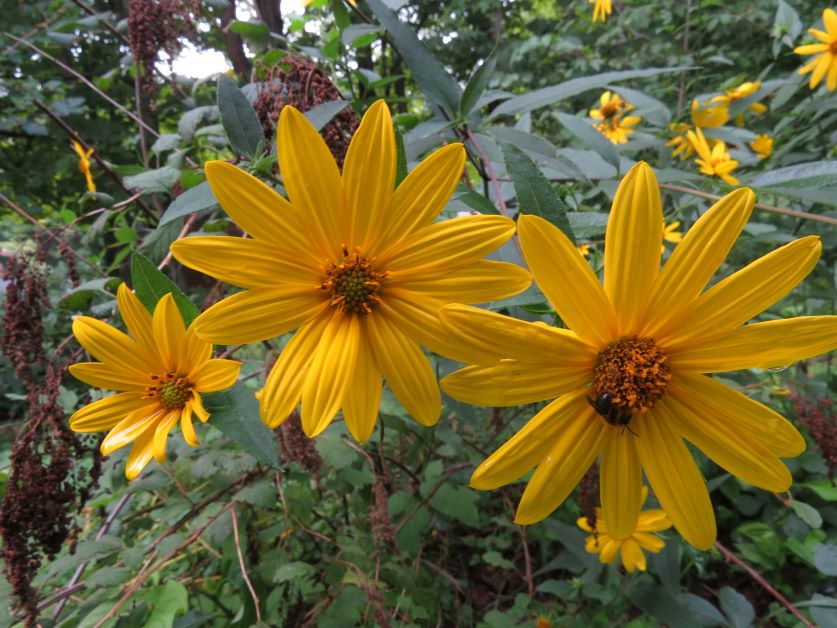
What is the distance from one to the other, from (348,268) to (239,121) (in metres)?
0.28

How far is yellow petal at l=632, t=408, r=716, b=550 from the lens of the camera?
0.53 meters

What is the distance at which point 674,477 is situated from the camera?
541 millimetres

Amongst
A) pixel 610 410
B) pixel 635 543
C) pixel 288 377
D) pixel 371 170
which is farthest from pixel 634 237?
pixel 635 543

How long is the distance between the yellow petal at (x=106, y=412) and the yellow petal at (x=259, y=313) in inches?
8.6

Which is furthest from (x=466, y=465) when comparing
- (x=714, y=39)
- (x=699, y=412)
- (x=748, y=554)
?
(x=714, y=39)

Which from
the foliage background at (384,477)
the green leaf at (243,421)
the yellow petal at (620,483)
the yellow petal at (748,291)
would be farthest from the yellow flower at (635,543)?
the green leaf at (243,421)

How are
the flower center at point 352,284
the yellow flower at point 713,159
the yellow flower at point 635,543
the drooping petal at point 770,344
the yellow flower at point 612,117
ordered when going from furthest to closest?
the yellow flower at point 612,117 < the yellow flower at point 713,159 < the yellow flower at point 635,543 < the flower center at point 352,284 < the drooping petal at point 770,344

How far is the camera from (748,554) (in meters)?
1.68

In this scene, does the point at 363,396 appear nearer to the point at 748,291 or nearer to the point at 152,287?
the point at 152,287

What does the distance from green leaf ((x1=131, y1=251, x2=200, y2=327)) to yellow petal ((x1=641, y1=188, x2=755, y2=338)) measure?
1.78 feet

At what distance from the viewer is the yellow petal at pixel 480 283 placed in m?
0.51

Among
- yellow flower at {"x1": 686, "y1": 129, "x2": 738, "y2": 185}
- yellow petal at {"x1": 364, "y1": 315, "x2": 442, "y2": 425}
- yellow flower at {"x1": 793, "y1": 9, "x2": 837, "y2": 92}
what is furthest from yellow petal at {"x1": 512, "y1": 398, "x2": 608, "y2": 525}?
yellow flower at {"x1": 793, "y1": 9, "x2": 837, "y2": 92}

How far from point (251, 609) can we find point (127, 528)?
0.50m

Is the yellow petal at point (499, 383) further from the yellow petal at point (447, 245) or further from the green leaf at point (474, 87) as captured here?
the green leaf at point (474, 87)
